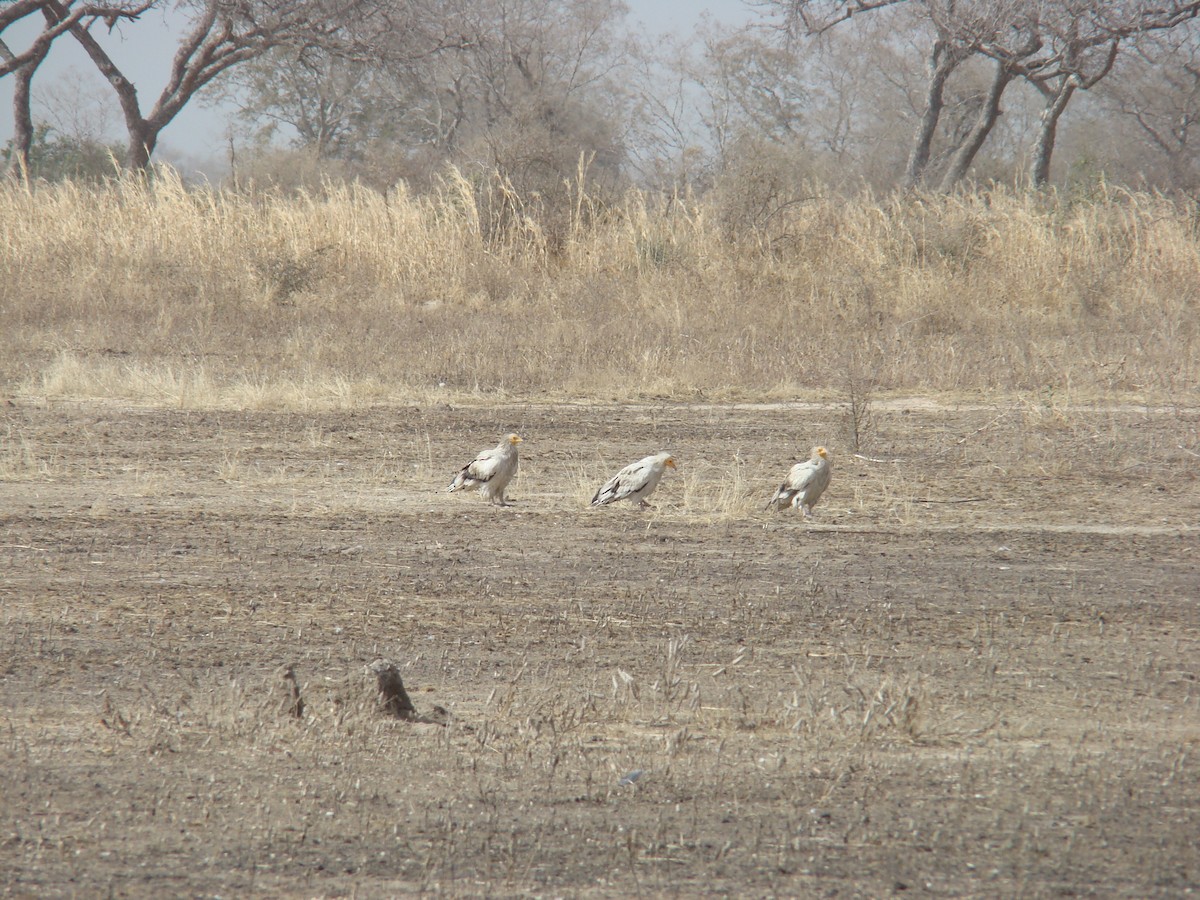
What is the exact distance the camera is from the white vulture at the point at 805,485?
697cm

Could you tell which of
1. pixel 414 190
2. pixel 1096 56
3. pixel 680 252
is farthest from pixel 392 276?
pixel 1096 56

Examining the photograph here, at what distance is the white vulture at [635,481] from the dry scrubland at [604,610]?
0.17 meters

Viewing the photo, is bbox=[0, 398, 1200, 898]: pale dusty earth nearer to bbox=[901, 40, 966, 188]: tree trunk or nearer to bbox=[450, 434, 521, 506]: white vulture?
bbox=[450, 434, 521, 506]: white vulture

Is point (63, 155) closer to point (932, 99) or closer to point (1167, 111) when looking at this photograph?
point (932, 99)

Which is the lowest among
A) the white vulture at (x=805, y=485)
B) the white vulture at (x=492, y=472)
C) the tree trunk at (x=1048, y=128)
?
the white vulture at (x=805, y=485)

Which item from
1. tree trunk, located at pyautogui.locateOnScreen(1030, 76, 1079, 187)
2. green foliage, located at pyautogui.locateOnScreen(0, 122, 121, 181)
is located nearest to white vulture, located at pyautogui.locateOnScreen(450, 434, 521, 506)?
tree trunk, located at pyautogui.locateOnScreen(1030, 76, 1079, 187)

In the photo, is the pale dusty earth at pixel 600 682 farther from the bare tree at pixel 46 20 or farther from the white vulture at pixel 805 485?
the bare tree at pixel 46 20

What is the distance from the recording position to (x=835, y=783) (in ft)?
11.5

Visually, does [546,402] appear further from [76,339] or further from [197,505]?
[76,339]

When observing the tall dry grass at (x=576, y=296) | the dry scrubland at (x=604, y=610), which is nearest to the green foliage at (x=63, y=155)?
the tall dry grass at (x=576, y=296)

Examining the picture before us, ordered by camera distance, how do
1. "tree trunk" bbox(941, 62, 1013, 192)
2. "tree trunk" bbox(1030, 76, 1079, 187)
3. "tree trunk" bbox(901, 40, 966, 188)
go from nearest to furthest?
"tree trunk" bbox(1030, 76, 1079, 187)
"tree trunk" bbox(941, 62, 1013, 192)
"tree trunk" bbox(901, 40, 966, 188)

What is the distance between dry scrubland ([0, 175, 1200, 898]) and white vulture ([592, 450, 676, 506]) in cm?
17

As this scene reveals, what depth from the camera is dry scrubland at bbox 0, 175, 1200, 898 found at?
3148 mm

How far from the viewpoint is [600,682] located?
436cm
